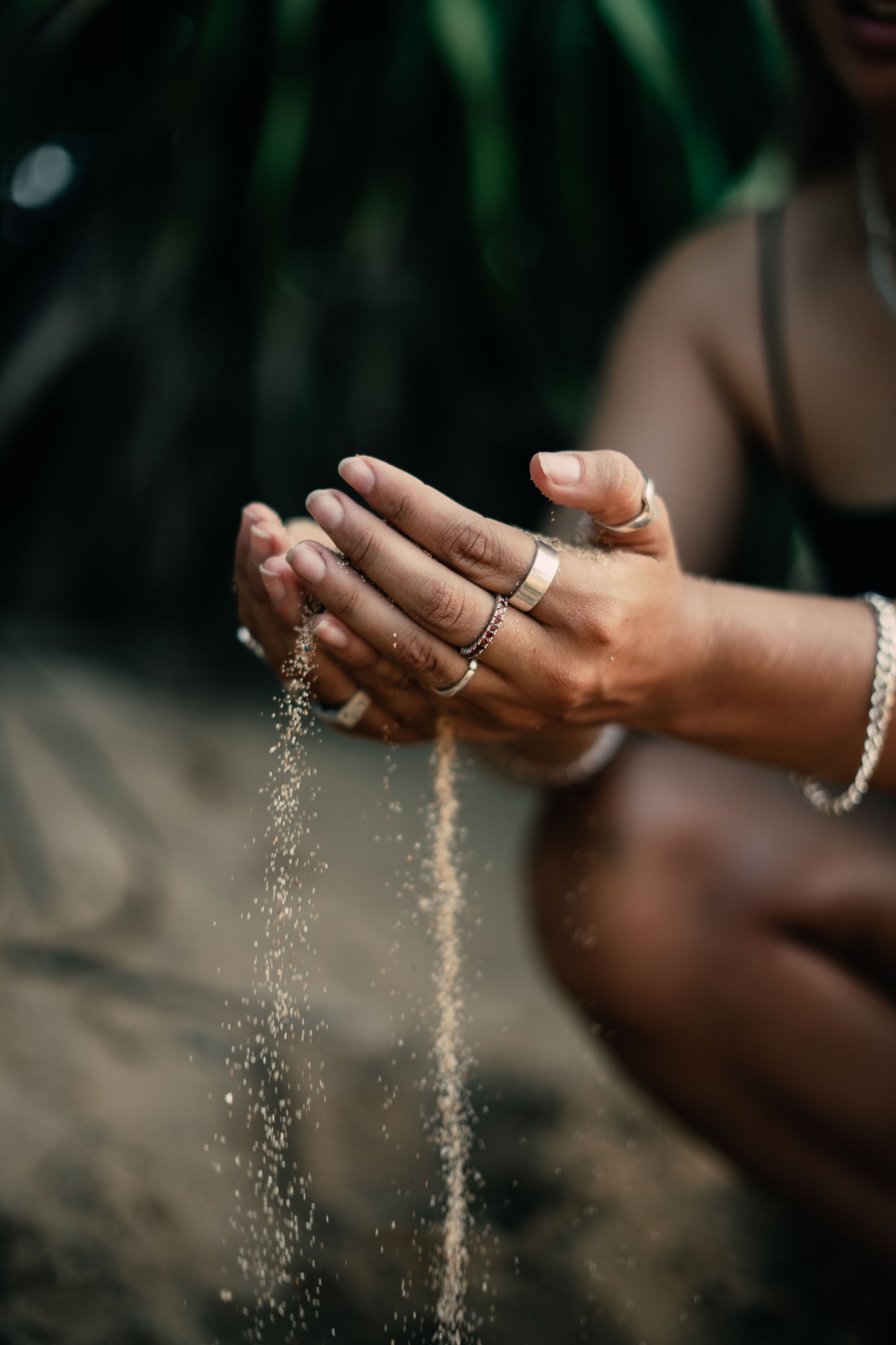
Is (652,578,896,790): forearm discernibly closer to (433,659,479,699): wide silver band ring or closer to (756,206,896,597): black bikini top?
(433,659,479,699): wide silver band ring

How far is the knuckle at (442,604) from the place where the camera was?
0.62 metres

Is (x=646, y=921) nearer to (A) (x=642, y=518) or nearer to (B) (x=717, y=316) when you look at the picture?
(A) (x=642, y=518)

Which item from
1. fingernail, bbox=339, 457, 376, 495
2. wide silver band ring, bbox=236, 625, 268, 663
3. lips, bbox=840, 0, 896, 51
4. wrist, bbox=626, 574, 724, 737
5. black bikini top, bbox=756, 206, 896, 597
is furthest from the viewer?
black bikini top, bbox=756, 206, 896, 597

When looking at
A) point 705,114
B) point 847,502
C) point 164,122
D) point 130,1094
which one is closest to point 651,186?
point 705,114

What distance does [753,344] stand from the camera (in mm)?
1118

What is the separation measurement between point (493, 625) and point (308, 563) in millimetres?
118

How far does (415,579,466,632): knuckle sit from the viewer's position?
2.03 ft

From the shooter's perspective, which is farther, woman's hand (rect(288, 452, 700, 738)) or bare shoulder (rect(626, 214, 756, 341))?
bare shoulder (rect(626, 214, 756, 341))

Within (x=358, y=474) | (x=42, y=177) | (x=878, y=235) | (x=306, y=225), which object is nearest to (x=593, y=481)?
(x=358, y=474)

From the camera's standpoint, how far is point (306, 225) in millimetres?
1876

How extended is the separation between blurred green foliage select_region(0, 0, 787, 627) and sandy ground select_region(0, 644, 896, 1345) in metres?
0.57

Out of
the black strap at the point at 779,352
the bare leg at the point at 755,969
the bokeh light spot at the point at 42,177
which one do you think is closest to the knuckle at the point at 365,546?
the bare leg at the point at 755,969

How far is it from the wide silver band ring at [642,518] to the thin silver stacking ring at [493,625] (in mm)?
79

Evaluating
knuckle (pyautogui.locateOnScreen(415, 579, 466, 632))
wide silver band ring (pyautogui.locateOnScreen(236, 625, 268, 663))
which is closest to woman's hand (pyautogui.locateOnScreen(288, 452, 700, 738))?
knuckle (pyautogui.locateOnScreen(415, 579, 466, 632))
